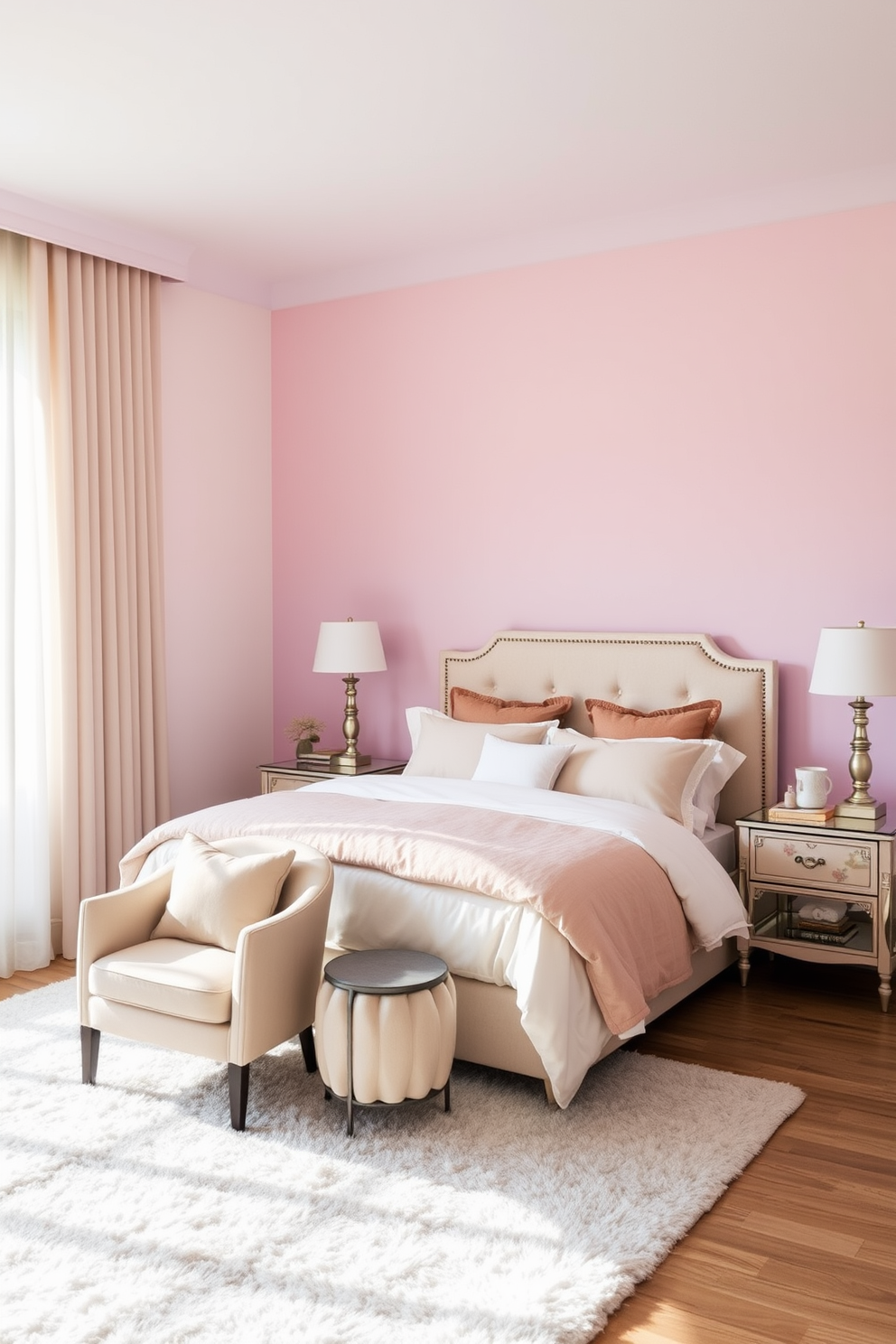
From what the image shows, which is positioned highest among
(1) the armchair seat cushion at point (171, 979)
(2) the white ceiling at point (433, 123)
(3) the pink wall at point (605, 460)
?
(2) the white ceiling at point (433, 123)

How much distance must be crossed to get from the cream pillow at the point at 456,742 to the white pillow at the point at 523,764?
10 centimetres

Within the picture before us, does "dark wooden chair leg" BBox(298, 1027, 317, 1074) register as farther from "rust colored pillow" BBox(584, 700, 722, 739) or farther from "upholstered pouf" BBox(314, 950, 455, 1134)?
"rust colored pillow" BBox(584, 700, 722, 739)

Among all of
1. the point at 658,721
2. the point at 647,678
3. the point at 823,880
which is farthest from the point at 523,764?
the point at 823,880

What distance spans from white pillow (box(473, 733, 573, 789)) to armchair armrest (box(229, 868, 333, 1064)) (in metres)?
1.19

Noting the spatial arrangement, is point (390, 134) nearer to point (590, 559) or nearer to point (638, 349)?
point (638, 349)

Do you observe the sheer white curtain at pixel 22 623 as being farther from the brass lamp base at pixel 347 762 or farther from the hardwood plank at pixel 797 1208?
the hardwood plank at pixel 797 1208

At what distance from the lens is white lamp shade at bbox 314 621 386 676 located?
511cm

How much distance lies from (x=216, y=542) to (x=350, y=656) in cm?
98

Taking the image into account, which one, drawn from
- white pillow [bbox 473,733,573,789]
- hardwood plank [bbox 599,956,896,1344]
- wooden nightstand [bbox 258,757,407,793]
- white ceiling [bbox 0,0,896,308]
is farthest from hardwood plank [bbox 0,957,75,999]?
white ceiling [bbox 0,0,896,308]

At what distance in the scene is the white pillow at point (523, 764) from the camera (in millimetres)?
4258

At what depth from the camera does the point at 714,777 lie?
14.2 ft

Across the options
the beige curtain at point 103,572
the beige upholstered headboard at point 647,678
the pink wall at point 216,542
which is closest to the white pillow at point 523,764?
the beige upholstered headboard at point 647,678

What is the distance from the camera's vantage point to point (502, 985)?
317 cm

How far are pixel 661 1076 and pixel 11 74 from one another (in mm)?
3510
